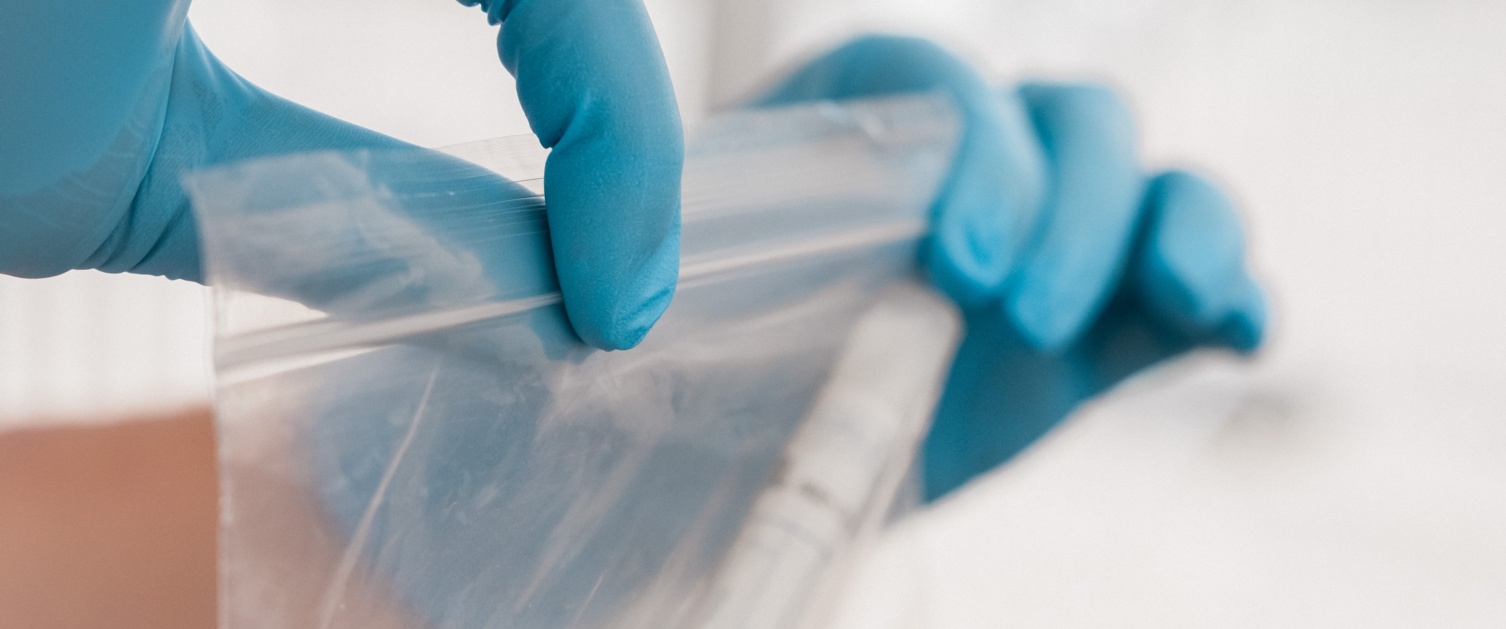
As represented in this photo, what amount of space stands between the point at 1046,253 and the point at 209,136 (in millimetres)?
586

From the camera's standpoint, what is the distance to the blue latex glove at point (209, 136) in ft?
0.95

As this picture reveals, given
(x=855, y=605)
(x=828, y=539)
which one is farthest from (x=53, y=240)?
(x=855, y=605)

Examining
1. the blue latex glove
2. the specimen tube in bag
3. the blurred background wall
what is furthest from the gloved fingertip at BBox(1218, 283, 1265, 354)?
the blue latex glove

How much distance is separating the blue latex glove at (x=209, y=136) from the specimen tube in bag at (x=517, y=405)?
0.09ft

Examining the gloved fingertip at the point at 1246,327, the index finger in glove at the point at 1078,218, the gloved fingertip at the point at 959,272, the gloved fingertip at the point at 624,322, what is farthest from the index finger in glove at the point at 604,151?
the gloved fingertip at the point at 1246,327

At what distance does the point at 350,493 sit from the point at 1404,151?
1206mm

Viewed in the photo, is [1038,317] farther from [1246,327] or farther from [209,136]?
[209,136]

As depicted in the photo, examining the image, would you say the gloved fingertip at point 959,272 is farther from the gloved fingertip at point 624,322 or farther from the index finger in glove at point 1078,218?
the gloved fingertip at point 624,322

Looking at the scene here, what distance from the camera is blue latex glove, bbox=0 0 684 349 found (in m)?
0.29

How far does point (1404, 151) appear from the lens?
1.01 meters

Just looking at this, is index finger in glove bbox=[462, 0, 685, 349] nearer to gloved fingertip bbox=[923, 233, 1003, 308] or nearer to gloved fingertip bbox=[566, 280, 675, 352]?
gloved fingertip bbox=[566, 280, 675, 352]

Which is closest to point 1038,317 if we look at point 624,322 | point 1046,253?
point 1046,253

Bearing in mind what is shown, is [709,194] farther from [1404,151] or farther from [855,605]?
[1404,151]

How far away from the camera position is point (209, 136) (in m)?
0.36
